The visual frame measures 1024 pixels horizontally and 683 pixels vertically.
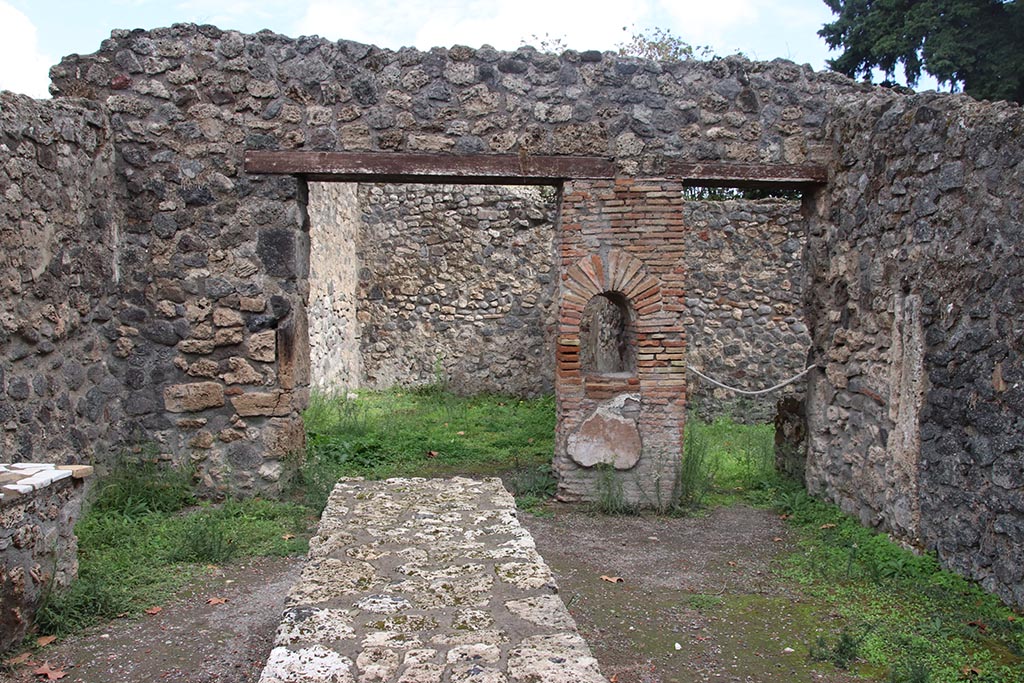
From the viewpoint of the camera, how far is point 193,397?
700 centimetres

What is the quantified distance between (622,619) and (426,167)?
3.84 meters

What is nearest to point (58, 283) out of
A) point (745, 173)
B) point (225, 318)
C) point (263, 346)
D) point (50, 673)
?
point (225, 318)

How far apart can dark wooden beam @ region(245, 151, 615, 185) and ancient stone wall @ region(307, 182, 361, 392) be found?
12.1ft

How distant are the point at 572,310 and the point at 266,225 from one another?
2.49 m

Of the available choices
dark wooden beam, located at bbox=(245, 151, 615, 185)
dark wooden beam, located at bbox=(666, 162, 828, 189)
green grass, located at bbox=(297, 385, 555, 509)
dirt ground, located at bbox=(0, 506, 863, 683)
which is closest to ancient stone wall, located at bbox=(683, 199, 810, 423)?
green grass, located at bbox=(297, 385, 555, 509)

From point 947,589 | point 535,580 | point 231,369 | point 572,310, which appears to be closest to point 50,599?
point 535,580

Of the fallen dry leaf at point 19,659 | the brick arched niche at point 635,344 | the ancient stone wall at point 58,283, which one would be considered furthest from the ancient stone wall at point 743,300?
the fallen dry leaf at point 19,659

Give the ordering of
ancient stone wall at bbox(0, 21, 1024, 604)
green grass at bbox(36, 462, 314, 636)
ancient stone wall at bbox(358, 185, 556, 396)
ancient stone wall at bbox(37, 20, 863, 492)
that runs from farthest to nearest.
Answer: ancient stone wall at bbox(358, 185, 556, 396) → ancient stone wall at bbox(37, 20, 863, 492) → ancient stone wall at bbox(0, 21, 1024, 604) → green grass at bbox(36, 462, 314, 636)

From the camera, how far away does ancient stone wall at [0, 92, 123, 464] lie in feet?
17.4

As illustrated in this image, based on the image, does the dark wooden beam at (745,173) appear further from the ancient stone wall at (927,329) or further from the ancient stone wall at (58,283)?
the ancient stone wall at (58,283)

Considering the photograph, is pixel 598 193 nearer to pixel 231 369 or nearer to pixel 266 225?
pixel 266 225

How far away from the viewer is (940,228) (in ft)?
17.9

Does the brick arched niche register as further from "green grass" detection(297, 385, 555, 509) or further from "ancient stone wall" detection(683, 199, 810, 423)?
"ancient stone wall" detection(683, 199, 810, 423)

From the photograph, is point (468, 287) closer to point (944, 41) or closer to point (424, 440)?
point (424, 440)
